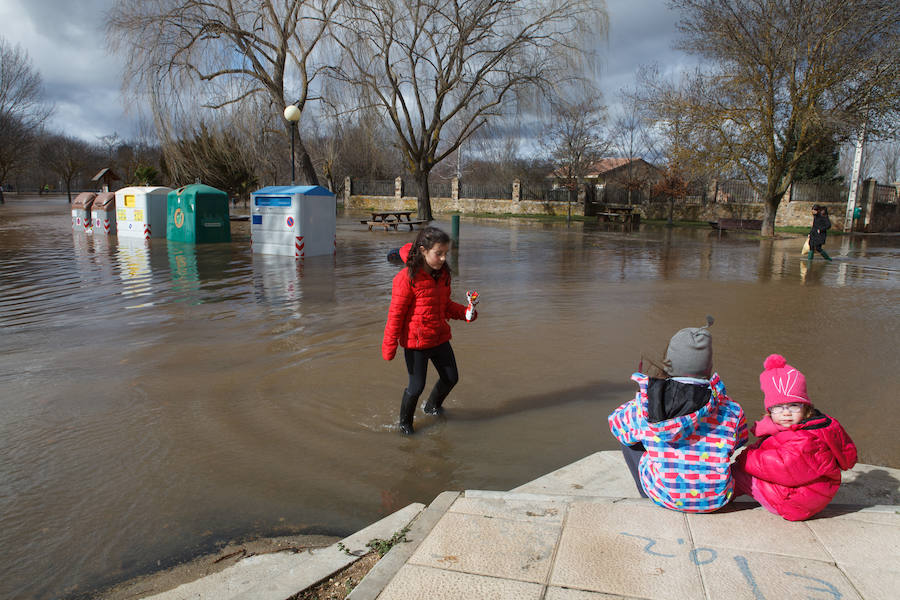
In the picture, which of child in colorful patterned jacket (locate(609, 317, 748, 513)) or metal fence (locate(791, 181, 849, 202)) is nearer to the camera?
child in colorful patterned jacket (locate(609, 317, 748, 513))

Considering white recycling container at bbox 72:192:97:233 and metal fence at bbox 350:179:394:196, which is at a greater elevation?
metal fence at bbox 350:179:394:196

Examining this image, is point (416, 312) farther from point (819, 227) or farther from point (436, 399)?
point (819, 227)

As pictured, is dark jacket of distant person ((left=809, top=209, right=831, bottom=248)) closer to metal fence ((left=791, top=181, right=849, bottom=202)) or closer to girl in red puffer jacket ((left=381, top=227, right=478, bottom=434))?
girl in red puffer jacket ((left=381, top=227, right=478, bottom=434))

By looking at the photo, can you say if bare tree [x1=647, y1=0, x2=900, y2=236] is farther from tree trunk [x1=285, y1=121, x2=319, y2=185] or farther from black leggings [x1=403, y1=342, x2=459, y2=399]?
black leggings [x1=403, y1=342, x2=459, y2=399]

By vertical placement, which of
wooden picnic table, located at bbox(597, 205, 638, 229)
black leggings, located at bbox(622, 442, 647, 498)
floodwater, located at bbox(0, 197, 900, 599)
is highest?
wooden picnic table, located at bbox(597, 205, 638, 229)

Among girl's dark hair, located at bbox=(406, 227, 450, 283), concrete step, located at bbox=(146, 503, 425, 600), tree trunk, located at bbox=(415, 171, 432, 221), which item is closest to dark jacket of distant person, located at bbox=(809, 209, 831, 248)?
girl's dark hair, located at bbox=(406, 227, 450, 283)

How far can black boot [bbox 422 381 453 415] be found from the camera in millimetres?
4695

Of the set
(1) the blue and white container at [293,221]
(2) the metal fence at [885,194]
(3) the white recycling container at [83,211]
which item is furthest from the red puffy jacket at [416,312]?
(2) the metal fence at [885,194]

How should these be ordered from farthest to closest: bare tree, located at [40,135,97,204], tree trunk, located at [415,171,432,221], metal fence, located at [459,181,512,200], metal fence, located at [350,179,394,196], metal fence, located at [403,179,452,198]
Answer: bare tree, located at [40,135,97,204], metal fence, located at [350,179,394,196], metal fence, located at [403,179,452,198], metal fence, located at [459,181,512,200], tree trunk, located at [415,171,432,221]

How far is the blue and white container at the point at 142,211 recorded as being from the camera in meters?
18.9

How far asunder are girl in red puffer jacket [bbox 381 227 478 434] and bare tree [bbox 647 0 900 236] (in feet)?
64.8

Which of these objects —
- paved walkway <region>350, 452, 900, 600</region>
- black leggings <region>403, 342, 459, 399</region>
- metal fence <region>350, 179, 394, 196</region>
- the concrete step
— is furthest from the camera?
metal fence <region>350, 179, 394, 196</region>

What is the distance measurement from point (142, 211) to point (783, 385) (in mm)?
19982

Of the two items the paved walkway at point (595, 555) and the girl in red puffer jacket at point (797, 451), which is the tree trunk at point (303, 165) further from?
the girl in red puffer jacket at point (797, 451)
